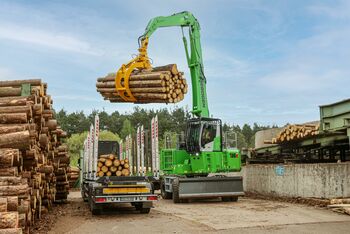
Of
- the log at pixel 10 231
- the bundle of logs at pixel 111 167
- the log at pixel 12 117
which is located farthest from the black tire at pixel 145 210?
the log at pixel 10 231

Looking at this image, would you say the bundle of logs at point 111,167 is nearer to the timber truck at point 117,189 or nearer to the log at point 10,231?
the timber truck at point 117,189

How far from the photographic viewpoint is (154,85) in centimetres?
1462

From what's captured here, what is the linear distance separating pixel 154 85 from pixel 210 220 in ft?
16.8

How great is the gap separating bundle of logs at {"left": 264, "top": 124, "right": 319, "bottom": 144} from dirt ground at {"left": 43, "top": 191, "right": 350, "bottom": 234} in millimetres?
3064

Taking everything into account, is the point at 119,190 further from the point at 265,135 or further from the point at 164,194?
the point at 265,135

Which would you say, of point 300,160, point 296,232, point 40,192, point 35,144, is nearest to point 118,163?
point 40,192

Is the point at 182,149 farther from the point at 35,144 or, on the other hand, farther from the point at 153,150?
the point at 35,144

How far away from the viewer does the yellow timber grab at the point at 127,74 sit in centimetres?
1505

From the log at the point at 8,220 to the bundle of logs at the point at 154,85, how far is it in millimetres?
7663

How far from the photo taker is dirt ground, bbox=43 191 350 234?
10055 mm

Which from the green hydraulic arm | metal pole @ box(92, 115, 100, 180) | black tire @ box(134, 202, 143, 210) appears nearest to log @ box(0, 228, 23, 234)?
metal pole @ box(92, 115, 100, 180)

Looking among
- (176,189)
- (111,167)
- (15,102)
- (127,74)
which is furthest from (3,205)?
(176,189)

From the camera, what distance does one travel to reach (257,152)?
21.3 m

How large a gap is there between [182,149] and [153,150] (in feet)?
12.6
